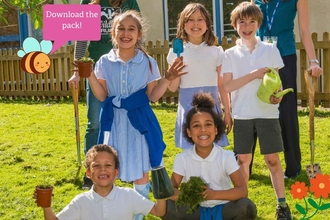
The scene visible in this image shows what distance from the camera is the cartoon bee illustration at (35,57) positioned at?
11.1 feet

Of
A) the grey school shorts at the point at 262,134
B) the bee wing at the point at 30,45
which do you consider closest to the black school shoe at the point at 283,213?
the grey school shorts at the point at 262,134

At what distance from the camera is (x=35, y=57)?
11.2 ft

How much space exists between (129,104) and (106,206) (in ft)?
2.63

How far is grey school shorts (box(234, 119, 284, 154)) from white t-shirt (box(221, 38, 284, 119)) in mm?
42

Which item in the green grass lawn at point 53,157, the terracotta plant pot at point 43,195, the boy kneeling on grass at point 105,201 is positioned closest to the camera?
the terracotta plant pot at point 43,195

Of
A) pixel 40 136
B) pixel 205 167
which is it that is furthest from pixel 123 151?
pixel 40 136

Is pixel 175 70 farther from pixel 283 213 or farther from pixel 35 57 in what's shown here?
pixel 283 213

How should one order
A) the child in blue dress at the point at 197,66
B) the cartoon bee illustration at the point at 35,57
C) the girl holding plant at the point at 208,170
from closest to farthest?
the girl holding plant at the point at 208,170
the cartoon bee illustration at the point at 35,57
the child in blue dress at the point at 197,66

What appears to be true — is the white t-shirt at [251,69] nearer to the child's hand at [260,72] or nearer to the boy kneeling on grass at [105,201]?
the child's hand at [260,72]

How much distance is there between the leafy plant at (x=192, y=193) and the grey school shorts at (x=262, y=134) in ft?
2.87

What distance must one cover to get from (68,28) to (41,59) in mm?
503

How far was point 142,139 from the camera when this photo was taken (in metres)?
3.63

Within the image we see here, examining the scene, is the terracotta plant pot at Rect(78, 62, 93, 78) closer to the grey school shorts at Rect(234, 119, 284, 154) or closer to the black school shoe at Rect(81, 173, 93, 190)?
the grey school shorts at Rect(234, 119, 284, 154)

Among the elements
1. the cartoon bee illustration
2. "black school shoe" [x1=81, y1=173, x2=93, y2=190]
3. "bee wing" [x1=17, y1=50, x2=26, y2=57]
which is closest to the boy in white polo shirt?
the cartoon bee illustration
